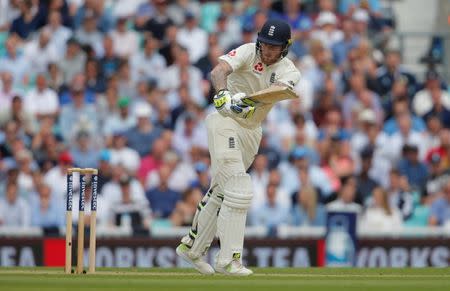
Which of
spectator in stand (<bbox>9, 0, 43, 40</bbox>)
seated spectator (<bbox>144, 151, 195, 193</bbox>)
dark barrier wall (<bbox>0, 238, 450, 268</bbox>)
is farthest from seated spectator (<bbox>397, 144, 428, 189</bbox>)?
spectator in stand (<bbox>9, 0, 43, 40</bbox>)

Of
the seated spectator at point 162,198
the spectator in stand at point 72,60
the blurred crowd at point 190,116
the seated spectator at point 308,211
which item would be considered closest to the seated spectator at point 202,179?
the blurred crowd at point 190,116

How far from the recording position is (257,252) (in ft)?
43.5

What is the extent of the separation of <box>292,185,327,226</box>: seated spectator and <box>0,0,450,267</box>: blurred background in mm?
13

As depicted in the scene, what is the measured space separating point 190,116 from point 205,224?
17.4 ft

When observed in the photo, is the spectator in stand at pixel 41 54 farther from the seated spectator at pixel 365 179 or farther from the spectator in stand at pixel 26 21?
the seated spectator at pixel 365 179

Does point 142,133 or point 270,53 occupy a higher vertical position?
point 270,53

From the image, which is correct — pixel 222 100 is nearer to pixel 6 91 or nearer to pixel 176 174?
pixel 176 174

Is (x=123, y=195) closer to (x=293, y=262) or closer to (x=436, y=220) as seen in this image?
(x=293, y=262)

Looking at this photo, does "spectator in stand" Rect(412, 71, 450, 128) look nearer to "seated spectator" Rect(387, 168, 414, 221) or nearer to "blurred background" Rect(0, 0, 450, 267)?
"blurred background" Rect(0, 0, 450, 267)

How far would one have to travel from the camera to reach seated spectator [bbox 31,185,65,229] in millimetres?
14055

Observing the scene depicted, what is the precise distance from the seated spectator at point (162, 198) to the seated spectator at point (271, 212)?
35.2 inches

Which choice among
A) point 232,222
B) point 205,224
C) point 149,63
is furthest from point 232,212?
point 149,63

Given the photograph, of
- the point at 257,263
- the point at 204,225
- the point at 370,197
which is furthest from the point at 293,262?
the point at 204,225

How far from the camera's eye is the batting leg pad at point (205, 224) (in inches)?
395
